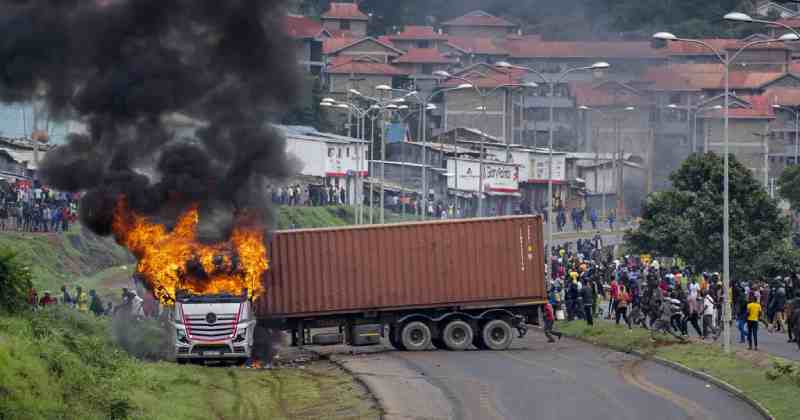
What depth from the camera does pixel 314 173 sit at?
87812 mm

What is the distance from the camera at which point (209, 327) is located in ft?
111

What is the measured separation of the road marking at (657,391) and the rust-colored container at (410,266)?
4.60 metres

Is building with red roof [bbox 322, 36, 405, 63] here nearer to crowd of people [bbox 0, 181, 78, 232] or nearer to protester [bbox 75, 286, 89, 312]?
crowd of people [bbox 0, 181, 78, 232]

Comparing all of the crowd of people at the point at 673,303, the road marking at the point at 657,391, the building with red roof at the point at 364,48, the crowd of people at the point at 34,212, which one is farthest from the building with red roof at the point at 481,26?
the road marking at the point at 657,391

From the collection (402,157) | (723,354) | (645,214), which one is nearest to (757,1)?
(402,157)

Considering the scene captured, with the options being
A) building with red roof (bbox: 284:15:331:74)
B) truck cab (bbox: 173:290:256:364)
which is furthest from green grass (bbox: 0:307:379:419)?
building with red roof (bbox: 284:15:331:74)

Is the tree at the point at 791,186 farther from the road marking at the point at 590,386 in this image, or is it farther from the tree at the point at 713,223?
the road marking at the point at 590,386

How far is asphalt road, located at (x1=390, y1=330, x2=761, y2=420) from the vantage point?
90.9 feet

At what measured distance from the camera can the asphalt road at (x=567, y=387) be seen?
2770 cm

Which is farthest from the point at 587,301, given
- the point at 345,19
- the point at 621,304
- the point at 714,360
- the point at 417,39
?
the point at 345,19

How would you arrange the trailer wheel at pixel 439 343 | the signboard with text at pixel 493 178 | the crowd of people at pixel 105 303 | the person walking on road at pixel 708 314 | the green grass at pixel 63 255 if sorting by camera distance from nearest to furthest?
the crowd of people at pixel 105 303, the person walking on road at pixel 708 314, the trailer wheel at pixel 439 343, the green grass at pixel 63 255, the signboard with text at pixel 493 178

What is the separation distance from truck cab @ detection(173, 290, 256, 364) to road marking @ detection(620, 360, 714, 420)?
28.6 feet

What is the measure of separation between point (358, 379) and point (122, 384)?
7.10 metres

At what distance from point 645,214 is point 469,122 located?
6477 centimetres
